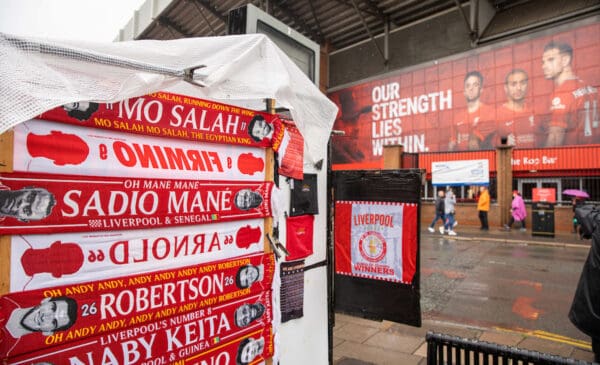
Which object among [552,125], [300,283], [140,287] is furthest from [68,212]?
[552,125]

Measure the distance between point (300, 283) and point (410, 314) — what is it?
1.15 m

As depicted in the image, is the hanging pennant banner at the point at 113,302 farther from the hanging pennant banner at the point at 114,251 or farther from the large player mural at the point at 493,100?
the large player mural at the point at 493,100

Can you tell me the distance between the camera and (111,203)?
2.08 meters

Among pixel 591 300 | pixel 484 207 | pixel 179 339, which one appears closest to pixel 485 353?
pixel 591 300

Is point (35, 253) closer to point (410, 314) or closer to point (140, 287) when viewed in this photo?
point (140, 287)

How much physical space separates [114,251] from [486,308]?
630cm

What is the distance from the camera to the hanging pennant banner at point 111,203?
1.76 metres

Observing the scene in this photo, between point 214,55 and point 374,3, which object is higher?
point 374,3

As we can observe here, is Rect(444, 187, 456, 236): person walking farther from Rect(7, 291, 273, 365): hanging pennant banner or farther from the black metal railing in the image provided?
Rect(7, 291, 273, 365): hanging pennant banner

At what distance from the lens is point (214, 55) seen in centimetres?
240

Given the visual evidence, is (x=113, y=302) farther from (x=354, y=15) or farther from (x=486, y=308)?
(x=354, y=15)

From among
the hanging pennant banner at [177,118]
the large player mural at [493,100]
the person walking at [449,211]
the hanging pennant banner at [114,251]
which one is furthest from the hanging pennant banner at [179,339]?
the large player mural at [493,100]

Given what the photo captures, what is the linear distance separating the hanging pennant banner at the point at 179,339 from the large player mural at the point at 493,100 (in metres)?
20.3

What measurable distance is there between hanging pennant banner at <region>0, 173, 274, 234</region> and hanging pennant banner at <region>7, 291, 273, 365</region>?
61 cm
